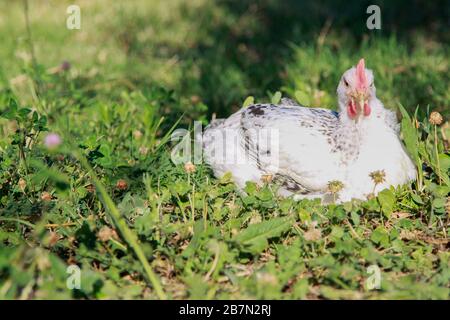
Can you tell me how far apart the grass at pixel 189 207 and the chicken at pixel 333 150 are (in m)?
0.11

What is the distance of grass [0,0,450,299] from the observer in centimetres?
284

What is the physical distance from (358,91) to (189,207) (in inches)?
38.8

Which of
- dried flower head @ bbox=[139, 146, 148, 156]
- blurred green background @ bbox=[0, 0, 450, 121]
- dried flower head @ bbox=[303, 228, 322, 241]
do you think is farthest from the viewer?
Answer: blurred green background @ bbox=[0, 0, 450, 121]

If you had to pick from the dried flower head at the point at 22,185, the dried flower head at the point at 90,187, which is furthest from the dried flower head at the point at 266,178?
the dried flower head at the point at 22,185

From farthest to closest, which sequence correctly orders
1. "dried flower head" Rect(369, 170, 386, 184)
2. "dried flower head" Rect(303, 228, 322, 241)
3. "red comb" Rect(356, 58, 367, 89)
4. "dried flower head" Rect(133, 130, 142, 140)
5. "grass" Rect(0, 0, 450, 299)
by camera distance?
"dried flower head" Rect(133, 130, 142, 140)
"red comb" Rect(356, 58, 367, 89)
"dried flower head" Rect(369, 170, 386, 184)
"dried flower head" Rect(303, 228, 322, 241)
"grass" Rect(0, 0, 450, 299)

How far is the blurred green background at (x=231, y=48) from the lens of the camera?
5.30 m

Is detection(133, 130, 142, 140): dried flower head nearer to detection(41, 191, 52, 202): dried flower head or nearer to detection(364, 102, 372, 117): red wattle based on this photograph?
detection(41, 191, 52, 202): dried flower head

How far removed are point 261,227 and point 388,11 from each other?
16.5 ft

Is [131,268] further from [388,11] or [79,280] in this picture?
[388,11]

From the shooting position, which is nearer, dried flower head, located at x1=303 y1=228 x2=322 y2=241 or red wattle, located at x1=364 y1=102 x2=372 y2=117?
dried flower head, located at x1=303 y1=228 x2=322 y2=241

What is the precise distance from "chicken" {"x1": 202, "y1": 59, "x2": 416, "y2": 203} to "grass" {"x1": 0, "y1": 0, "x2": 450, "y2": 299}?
0.11 meters

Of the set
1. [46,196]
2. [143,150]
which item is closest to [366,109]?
[143,150]

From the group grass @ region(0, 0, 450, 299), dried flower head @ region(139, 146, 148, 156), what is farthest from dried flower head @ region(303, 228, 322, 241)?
dried flower head @ region(139, 146, 148, 156)

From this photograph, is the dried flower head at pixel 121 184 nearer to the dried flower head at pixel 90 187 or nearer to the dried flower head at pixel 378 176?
the dried flower head at pixel 90 187
